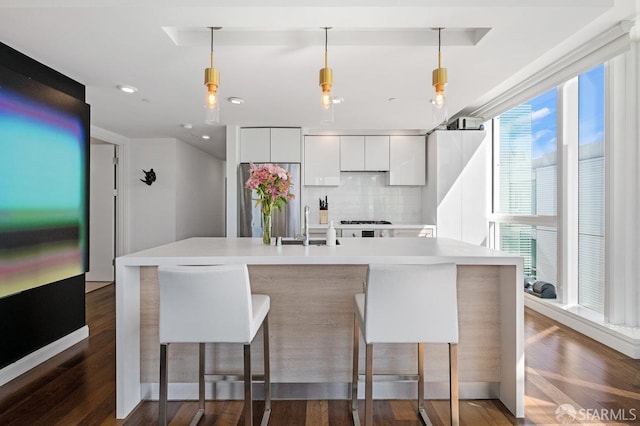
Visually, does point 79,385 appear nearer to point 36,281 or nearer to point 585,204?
point 36,281

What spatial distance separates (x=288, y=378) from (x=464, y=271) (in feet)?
4.12

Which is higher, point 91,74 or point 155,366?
point 91,74

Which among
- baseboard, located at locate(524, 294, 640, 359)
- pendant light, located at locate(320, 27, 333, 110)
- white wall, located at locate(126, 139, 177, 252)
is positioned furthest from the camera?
white wall, located at locate(126, 139, 177, 252)

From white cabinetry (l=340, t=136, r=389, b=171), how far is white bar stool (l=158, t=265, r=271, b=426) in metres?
3.97

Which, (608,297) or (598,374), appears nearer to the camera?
(598,374)

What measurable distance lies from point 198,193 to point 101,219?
1877 mm

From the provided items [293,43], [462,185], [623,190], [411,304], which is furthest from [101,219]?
[623,190]

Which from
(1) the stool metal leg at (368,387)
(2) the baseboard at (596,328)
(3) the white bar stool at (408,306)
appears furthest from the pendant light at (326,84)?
(2) the baseboard at (596,328)

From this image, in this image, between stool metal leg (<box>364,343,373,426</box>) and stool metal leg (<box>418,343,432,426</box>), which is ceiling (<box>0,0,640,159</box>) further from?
stool metal leg (<box>418,343,432,426</box>)

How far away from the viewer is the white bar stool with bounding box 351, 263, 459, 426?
1547 mm

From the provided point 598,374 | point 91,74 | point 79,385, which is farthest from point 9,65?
point 598,374

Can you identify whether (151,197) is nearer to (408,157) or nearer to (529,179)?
(408,157)

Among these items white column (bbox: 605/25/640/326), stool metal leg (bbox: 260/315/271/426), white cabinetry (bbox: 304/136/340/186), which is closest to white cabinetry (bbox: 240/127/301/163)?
white cabinetry (bbox: 304/136/340/186)

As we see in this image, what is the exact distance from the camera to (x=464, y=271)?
2.08 metres
